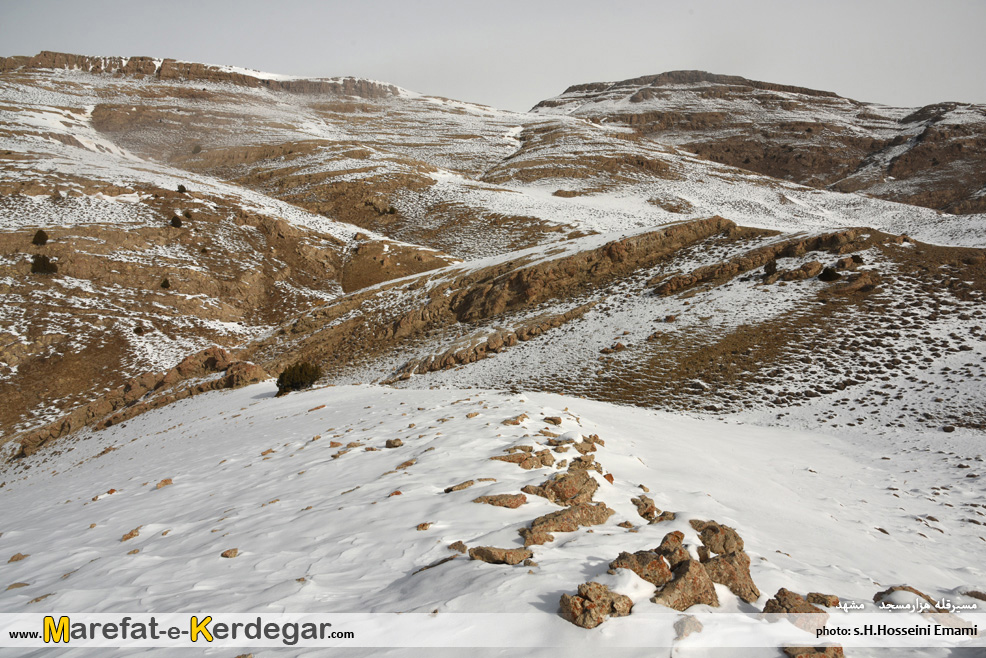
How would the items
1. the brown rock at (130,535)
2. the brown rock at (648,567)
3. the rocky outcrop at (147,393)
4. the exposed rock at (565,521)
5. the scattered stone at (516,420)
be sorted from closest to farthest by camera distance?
the brown rock at (648,567) → the exposed rock at (565,521) → the brown rock at (130,535) → the scattered stone at (516,420) → the rocky outcrop at (147,393)

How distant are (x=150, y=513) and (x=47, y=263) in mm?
→ 29205

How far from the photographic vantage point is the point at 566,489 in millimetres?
6055

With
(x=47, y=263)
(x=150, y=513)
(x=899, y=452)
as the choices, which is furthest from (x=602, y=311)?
(x=47, y=263)

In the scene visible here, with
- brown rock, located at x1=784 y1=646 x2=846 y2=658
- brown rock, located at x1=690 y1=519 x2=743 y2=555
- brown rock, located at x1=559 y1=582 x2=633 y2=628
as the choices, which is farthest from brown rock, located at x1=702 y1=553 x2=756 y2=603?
brown rock, located at x1=559 y1=582 x2=633 y2=628

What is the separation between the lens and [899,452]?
36.4 feet

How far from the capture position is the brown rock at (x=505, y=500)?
564 cm

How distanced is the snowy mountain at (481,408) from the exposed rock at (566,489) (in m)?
0.03

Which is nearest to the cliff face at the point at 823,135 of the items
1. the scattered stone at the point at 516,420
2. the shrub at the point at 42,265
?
the scattered stone at the point at 516,420

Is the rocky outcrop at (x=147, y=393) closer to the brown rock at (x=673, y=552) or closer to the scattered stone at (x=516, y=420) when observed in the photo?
the scattered stone at (x=516, y=420)

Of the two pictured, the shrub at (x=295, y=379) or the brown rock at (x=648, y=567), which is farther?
the shrub at (x=295, y=379)

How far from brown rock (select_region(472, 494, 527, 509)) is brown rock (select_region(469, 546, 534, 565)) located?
126 cm

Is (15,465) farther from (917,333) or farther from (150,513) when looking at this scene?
(917,333)

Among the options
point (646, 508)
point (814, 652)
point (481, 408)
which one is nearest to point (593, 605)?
point (814, 652)

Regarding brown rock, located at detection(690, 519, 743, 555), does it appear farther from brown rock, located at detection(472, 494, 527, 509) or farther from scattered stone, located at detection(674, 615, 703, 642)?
brown rock, located at detection(472, 494, 527, 509)
